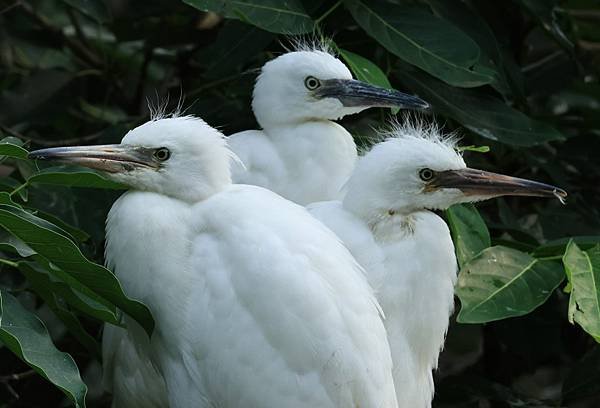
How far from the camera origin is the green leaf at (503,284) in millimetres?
2643

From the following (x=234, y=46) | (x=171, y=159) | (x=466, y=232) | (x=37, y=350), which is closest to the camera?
(x=37, y=350)

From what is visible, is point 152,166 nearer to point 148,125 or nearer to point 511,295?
point 148,125

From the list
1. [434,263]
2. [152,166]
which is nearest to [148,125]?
[152,166]

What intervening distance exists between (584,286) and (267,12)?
3.82ft

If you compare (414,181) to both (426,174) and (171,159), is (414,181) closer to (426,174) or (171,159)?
(426,174)

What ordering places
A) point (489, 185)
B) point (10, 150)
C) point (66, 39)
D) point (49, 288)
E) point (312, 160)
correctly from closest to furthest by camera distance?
point (10, 150) → point (49, 288) → point (489, 185) → point (312, 160) → point (66, 39)

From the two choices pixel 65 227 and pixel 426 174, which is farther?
pixel 426 174

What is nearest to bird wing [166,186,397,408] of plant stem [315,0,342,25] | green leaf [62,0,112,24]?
plant stem [315,0,342,25]

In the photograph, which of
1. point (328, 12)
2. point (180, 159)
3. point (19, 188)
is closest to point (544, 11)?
point (328, 12)

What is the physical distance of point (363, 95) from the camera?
3.20 meters

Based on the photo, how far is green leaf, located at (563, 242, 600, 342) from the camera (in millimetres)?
2557

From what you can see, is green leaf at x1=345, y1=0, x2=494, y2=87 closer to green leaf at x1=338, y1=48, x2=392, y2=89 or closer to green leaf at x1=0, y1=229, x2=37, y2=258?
green leaf at x1=338, y1=48, x2=392, y2=89

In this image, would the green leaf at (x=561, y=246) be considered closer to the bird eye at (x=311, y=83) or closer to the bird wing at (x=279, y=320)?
the bird wing at (x=279, y=320)

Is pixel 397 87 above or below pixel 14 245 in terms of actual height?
below
